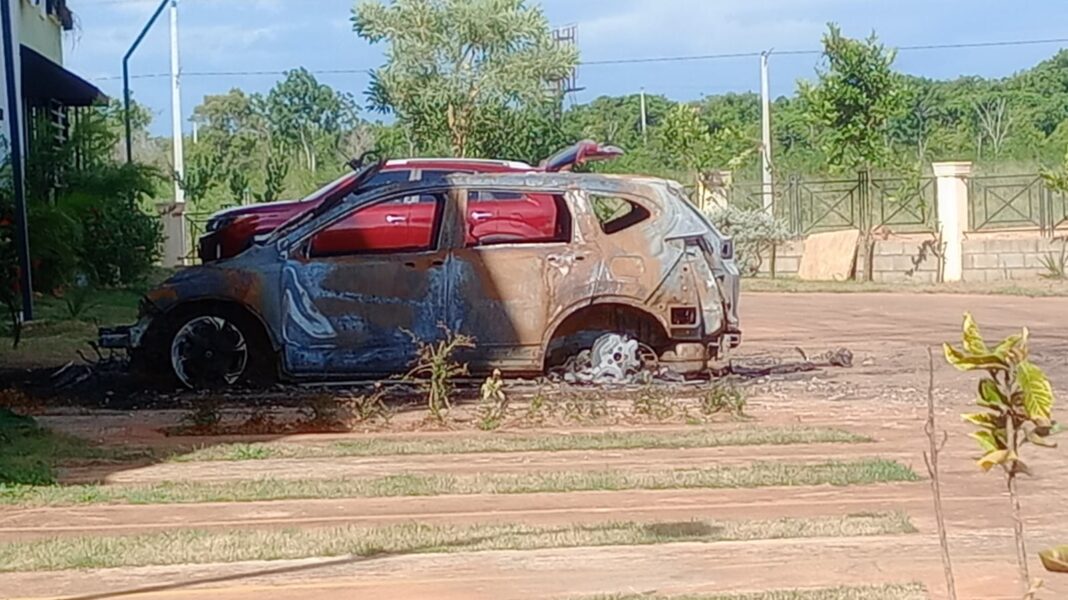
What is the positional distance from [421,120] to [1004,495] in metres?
32.7

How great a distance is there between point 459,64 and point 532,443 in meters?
31.0

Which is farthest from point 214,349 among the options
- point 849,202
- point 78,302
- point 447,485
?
point 849,202

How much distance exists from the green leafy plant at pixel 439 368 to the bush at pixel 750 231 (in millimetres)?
19833

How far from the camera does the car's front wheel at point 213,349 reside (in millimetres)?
12125

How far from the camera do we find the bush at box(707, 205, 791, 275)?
31609mm

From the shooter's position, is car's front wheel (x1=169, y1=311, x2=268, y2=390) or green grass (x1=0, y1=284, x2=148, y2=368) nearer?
car's front wheel (x1=169, y1=311, x2=268, y2=390)

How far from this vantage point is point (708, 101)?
74.5 m

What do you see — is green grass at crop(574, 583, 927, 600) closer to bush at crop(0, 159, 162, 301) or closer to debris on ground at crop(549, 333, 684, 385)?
debris on ground at crop(549, 333, 684, 385)

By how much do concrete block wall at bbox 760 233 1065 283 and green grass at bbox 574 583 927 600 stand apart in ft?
77.7

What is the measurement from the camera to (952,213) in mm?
29156

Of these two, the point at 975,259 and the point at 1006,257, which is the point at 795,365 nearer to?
the point at 1006,257

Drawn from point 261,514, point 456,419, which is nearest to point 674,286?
point 456,419

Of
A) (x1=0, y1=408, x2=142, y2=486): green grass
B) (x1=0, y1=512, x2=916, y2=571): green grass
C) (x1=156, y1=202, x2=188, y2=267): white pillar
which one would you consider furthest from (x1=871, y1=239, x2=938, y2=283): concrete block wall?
(x1=0, y1=512, x2=916, y2=571): green grass

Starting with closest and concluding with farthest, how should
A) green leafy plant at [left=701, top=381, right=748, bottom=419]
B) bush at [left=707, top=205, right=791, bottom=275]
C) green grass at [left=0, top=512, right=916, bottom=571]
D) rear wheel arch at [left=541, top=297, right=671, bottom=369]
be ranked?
green grass at [left=0, top=512, right=916, bottom=571], green leafy plant at [left=701, top=381, right=748, bottom=419], rear wheel arch at [left=541, top=297, right=671, bottom=369], bush at [left=707, top=205, right=791, bottom=275]
